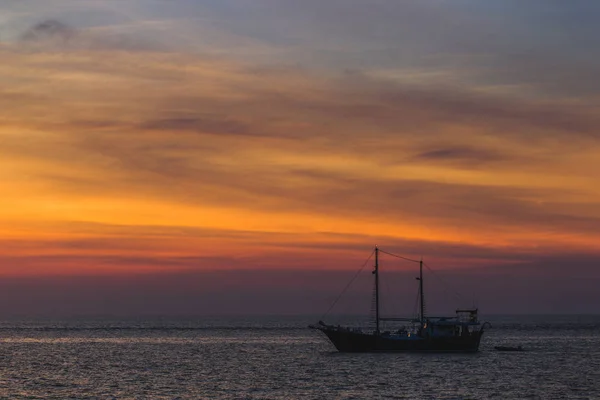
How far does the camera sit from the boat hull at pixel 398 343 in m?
144

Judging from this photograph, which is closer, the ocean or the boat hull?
the ocean

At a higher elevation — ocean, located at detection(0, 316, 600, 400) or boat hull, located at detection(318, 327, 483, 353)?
boat hull, located at detection(318, 327, 483, 353)

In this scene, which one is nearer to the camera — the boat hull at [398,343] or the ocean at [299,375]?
the ocean at [299,375]

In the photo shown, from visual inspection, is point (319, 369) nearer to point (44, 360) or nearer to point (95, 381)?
point (95, 381)

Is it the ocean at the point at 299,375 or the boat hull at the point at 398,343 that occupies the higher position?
the boat hull at the point at 398,343

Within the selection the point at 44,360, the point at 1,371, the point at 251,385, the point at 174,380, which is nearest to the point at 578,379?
the point at 251,385

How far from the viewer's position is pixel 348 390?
303 feet

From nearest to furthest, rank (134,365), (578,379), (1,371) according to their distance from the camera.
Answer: (578,379) < (1,371) < (134,365)

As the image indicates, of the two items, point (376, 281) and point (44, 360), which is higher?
point (376, 281)

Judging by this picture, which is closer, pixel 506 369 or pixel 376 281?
pixel 506 369

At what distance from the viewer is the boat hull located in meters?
144

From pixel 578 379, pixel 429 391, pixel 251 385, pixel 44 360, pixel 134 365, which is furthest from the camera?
pixel 44 360

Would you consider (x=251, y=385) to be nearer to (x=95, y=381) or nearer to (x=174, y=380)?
(x=174, y=380)

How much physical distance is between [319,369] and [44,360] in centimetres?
5040
